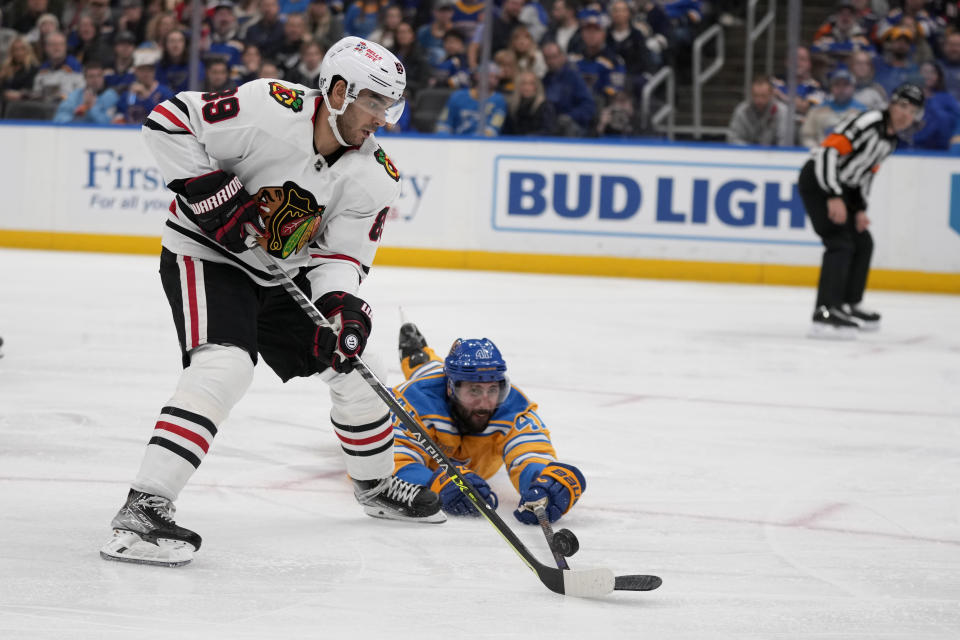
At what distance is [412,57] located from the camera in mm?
9977

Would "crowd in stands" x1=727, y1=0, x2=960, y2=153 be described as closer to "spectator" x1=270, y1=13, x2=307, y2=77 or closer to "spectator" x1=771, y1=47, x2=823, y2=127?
"spectator" x1=771, y1=47, x2=823, y2=127

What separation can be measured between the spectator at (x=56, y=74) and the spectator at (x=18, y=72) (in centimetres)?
5

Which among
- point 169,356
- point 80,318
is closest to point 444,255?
point 80,318

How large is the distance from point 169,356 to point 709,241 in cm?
514

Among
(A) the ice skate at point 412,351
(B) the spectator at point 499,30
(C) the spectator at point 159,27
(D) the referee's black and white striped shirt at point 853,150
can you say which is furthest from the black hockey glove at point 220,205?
(C) the spectator at point 159,27

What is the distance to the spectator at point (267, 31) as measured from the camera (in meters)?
10.3

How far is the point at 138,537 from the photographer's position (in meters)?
2.58

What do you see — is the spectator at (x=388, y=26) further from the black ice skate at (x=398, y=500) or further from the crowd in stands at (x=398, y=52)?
the black ice skate at (x=398, y=500)

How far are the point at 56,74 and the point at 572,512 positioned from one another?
8.62m

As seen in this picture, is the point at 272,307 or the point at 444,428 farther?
the point at 444,428

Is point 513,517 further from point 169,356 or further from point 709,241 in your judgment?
point 709,241

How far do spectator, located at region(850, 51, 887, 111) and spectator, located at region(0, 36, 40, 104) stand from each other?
6.27m

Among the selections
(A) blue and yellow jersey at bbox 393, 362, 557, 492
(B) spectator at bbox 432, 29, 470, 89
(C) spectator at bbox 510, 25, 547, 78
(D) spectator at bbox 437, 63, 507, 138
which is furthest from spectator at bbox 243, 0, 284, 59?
(A) blue and yellow jersey at bbox 393, 362, 557, 492

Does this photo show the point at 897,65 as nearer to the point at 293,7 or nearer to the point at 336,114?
the point at 293,7
